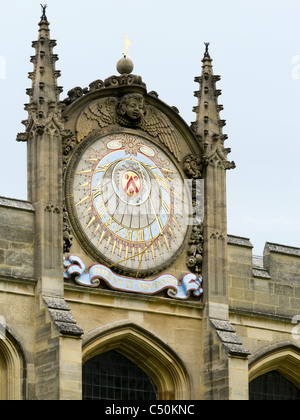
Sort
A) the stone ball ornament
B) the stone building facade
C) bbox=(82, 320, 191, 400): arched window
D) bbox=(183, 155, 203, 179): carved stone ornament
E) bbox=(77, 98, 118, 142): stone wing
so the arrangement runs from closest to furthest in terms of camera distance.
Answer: the stone building facade
bbox=(82, 320, 191, 400): arched window
bbox=(77, 98, 118, 142): stone wing
the stone ball ornament
bbox=(183, 155, 203, 179): carved stone ornament

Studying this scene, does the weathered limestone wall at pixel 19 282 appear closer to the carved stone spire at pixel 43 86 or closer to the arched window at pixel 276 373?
the carved stone spire at pixel 43 86

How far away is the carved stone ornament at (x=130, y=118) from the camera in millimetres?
45438

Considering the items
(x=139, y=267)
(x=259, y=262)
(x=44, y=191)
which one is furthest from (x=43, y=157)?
(x=259, y=262)

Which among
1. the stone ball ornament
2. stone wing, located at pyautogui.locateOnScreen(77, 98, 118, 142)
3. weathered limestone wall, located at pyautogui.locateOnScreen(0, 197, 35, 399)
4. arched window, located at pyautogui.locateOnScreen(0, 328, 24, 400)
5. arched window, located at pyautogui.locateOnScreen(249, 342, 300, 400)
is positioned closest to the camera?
arched window, located at pyautogui.locateOnScreen(0, 328, 24, 400)

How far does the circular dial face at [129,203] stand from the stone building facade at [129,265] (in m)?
0.04

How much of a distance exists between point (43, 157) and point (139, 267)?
3.81 metres

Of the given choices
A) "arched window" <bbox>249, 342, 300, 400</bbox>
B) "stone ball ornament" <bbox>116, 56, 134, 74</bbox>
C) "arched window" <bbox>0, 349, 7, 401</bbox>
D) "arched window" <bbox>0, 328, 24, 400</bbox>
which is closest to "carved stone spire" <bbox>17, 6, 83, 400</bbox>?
"arched window" <bbox>0, 328, 24, 400</bbox>

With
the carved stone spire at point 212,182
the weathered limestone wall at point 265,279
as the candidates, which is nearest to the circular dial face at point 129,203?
the carved stone spire at point 212,182

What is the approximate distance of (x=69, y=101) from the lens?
4519 centimetres

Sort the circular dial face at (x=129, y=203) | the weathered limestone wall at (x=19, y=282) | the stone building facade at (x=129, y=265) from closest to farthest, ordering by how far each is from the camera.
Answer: the weathered limestone wall at (x=19, y=282), the stone building facade at (x=129, y=265), the circular dial face at (x=129, y=203)

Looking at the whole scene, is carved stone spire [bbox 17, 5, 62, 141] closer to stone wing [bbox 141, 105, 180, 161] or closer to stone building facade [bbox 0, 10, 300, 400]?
stone building facade [bbox 0, 10, 300, 400]

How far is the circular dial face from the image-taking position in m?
44.8

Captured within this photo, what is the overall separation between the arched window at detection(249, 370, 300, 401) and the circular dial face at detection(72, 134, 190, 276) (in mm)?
4557
